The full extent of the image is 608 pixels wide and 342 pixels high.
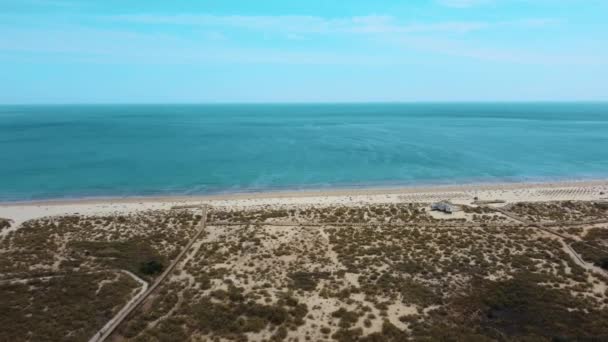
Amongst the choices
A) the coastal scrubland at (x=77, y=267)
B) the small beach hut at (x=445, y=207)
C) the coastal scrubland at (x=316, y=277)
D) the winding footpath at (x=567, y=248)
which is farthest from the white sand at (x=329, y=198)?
the winding footpath at (x=567, y=248)

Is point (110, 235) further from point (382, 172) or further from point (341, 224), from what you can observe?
point (382, 172)

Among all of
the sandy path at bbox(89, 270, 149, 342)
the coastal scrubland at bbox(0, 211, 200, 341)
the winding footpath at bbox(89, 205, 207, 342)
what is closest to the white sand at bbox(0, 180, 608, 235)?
the coastal scrubland at bbox(0, 211, 200, 341)

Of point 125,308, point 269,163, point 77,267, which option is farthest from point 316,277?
point 269,163

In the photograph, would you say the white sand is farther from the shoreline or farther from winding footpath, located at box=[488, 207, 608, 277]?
winding footpath, located at box=[488, 207, 608, 277]

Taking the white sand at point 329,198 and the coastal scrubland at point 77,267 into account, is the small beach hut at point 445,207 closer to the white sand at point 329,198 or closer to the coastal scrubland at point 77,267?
the white sand at point 329,198

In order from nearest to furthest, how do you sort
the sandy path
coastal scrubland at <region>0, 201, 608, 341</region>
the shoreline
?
the sandy path < coastal scrubland at <region>0, 201, 608, 341</region> < the shoreline

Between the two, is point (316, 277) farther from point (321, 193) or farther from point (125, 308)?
point (321, 193)
